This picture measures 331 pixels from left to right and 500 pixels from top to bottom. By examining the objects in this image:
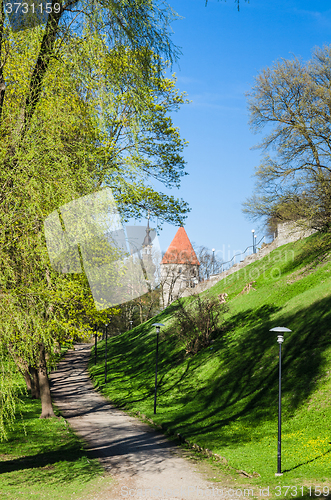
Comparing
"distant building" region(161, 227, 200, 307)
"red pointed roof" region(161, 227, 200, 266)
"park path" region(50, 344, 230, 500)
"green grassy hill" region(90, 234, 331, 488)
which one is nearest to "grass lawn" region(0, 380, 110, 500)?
"park path" region(50, 344, 230, 500)

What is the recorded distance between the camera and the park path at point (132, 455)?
26.2 ft

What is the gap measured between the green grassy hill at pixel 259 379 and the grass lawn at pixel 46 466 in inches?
137

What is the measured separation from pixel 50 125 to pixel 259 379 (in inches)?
500

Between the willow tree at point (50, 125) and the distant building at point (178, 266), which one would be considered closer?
the willow tree at point (50, 125)

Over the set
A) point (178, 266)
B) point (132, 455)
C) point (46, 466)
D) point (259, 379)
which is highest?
point (178, 266)

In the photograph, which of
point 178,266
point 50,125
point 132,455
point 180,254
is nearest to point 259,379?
point 132,455

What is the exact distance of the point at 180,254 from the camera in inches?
2365

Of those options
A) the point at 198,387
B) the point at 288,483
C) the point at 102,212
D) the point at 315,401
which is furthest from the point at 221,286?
the point at 102,212

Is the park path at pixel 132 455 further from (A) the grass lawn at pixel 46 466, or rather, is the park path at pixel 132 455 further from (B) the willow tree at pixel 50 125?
(B) the willow tree at pixel 50 125

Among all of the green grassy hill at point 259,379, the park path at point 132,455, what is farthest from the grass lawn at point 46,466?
the green grassy hill at point 259,379

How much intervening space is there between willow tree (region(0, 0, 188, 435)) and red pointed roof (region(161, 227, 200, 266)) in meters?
51.6

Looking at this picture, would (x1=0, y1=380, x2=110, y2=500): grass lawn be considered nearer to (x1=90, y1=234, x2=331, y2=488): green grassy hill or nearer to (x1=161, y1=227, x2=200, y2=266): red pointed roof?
(x1=90, y1=234, x2=331, y2=488): green grassy hill

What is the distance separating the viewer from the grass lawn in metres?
7.49

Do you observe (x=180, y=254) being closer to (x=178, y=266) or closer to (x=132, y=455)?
(x=178, y=266)
